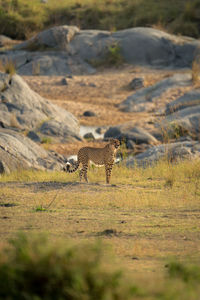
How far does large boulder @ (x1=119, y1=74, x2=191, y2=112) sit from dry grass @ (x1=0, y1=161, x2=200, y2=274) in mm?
12003

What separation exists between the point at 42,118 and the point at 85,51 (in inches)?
501

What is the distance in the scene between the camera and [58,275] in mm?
3053

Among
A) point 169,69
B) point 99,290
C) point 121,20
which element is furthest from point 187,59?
point 99,290

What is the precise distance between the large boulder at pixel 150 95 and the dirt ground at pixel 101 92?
308mm

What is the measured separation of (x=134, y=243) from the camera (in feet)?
16.9

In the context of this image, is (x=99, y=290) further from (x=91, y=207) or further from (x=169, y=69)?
(x=169, y=69)

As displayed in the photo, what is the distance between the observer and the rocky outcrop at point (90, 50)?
28078 mm

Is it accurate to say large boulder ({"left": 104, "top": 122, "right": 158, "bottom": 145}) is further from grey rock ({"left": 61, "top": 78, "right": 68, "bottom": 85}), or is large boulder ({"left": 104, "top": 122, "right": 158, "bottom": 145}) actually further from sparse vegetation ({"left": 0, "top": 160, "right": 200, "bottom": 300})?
grey rock ({"left": 61, "top": 78, "right": 68, "bottom": 85})

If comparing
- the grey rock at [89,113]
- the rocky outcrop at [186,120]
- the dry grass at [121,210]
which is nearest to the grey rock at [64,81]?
the grey rock at [89,113]

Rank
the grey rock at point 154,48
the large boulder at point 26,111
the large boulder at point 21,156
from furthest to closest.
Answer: the grey rock at point 154,48
the large boulder at point 26,111
the large boulder at point 21,156

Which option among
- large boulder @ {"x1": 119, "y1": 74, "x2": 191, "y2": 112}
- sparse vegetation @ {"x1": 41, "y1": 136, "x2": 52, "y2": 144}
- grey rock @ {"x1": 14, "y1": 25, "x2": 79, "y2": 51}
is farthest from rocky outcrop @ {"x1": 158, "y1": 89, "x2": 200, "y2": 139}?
grey rock @ {"x1": 14, "y1": 25, "x2": 79, "y2": 51}

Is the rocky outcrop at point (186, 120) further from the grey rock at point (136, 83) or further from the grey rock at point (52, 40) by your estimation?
the grey rock at point (52, 40)

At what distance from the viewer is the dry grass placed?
510cm

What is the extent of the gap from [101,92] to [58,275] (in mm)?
21988
